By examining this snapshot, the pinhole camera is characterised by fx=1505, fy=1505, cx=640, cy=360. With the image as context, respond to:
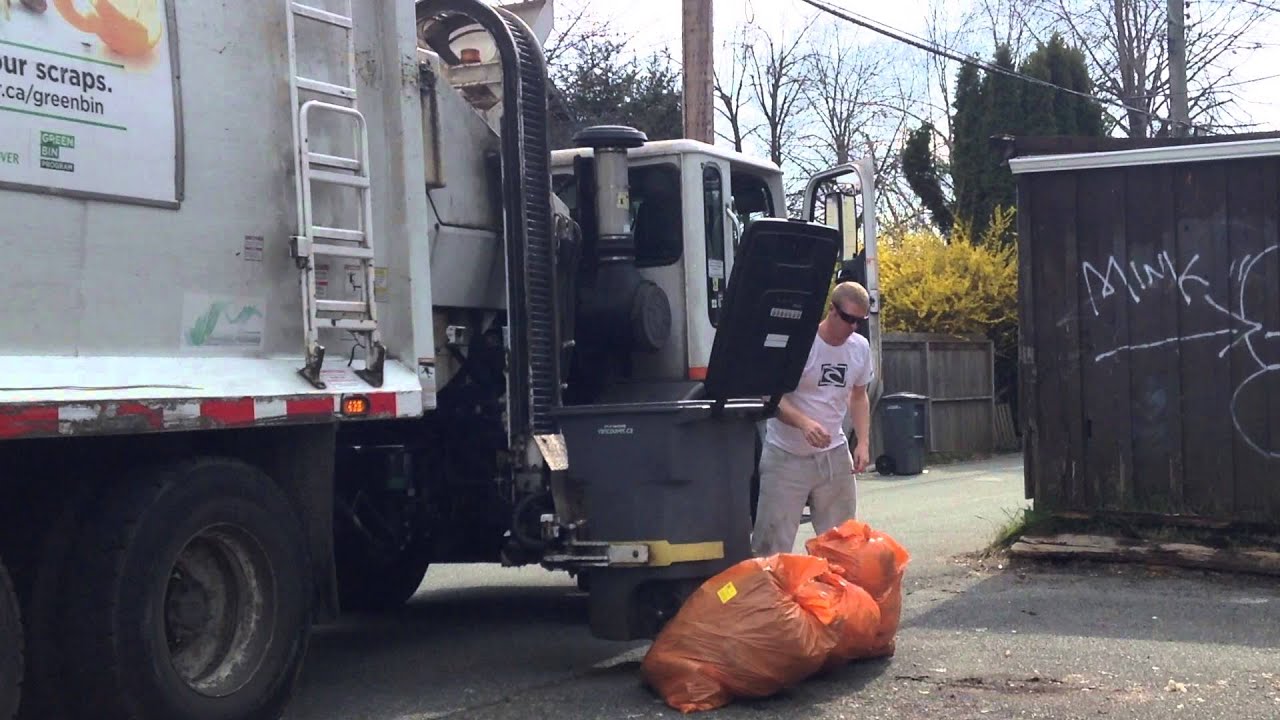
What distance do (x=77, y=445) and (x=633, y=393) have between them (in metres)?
3.21

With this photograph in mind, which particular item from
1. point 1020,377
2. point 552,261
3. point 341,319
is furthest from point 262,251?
point 1020,377

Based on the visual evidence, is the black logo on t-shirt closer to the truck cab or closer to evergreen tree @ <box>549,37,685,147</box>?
the truck cab

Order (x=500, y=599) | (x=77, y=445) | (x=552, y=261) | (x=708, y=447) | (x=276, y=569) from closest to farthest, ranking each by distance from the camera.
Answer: (x=77, y=445) < (x=276, y=569) < (x=708, y=447) < (x=552, y=261) < (x=500, y=599)

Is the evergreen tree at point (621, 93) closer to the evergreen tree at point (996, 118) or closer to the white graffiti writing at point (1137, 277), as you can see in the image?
the evergreen tree at point (996, 118)

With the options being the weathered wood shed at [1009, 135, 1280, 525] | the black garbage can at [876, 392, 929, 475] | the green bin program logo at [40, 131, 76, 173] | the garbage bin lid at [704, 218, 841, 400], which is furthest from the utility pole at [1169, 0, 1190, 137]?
the green bin program logo at [40, 131, 76, 173]

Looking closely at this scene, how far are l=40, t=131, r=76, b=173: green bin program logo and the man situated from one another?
3.45 meters

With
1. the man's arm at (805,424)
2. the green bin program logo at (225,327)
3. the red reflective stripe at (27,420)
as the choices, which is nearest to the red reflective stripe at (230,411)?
the green bin program logo at (225,327)

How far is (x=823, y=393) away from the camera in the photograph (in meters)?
7.17

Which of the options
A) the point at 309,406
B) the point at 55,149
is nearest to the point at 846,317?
the point at 309,406

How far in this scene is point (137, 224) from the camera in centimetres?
494

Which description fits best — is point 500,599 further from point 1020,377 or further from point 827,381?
point 1020,377

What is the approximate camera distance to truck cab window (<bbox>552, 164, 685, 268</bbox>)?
7.57m

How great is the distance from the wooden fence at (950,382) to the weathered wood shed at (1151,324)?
34.4 feet

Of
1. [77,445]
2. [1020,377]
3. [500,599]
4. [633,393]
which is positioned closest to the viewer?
[77,445]
